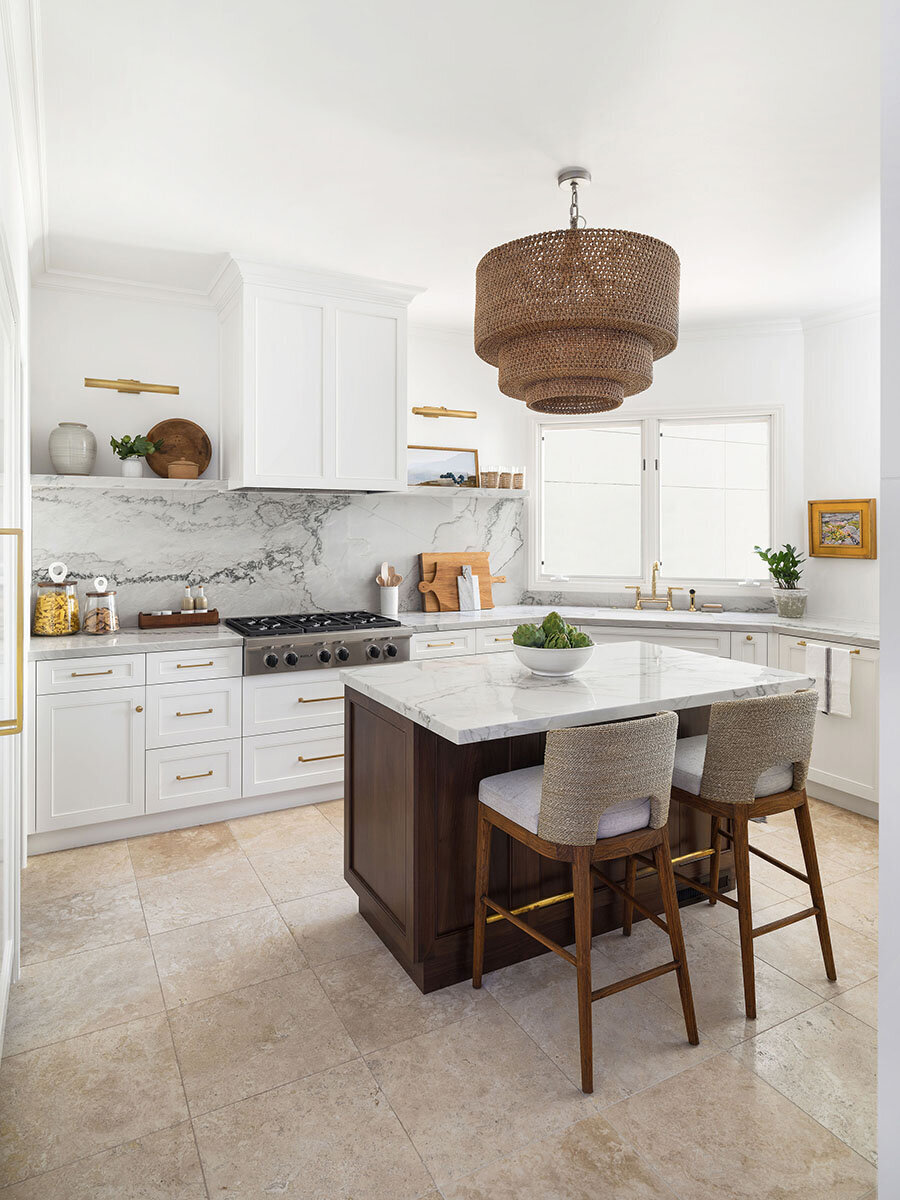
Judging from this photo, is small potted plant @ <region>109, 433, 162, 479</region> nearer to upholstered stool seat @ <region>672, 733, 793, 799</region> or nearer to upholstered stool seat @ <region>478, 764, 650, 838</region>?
upholstered stool seat @ <region>478, 764, 650, 838</region>

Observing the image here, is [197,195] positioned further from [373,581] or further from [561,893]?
[561,893]

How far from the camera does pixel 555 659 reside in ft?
8.29

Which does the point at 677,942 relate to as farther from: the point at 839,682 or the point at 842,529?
the point at 842,529

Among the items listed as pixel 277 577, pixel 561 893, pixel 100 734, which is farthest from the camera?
pixel 277 577

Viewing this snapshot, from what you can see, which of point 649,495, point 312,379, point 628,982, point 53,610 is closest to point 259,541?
point 312,379

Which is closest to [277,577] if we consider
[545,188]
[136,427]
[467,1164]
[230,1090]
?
[136,427]

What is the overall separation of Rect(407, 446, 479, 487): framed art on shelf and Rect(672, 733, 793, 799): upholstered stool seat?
273 centimetres

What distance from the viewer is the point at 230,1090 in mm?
1896

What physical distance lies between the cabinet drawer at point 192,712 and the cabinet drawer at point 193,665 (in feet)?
0.11

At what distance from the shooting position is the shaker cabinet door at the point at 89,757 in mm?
3293

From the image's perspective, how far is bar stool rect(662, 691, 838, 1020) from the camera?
2.16 m

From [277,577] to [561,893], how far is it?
103 inches

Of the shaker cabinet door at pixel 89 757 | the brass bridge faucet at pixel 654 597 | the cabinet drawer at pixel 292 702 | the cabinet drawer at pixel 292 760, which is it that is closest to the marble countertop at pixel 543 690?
the cabinet drawer at pixel 292 702

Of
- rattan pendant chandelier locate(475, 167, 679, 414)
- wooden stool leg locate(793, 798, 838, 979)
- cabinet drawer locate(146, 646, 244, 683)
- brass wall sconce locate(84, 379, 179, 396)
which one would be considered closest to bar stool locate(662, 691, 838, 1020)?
wooden stool leg locate(793, 798, 838, 979)
